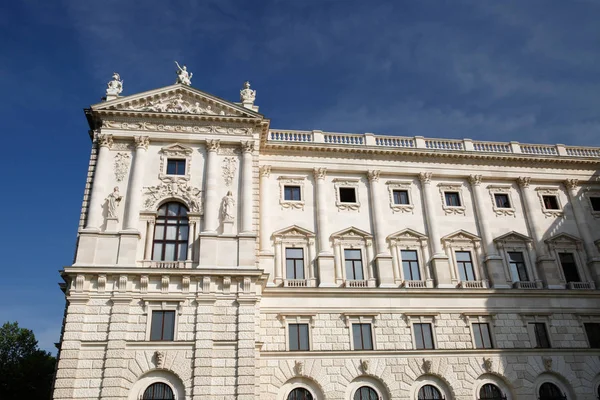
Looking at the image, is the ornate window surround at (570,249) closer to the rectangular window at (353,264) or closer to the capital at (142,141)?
the rectangular window at (353,264)

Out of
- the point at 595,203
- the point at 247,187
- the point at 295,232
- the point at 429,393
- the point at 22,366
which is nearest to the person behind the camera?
the point at 429,393

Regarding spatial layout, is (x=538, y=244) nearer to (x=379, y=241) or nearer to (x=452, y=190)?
(x=452, y=190)

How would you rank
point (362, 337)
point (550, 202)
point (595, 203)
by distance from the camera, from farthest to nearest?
point (595, 203), point (550, 202), point (362, 337)

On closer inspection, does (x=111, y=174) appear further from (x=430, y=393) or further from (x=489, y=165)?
(x=489, y=165)

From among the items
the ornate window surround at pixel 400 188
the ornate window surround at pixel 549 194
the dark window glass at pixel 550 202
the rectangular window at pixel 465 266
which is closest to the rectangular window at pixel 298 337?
the ornate window surround at pixel 400 188

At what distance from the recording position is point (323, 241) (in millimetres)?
34438

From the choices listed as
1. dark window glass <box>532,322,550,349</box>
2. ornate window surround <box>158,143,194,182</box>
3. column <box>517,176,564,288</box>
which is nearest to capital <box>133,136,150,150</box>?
ornate window surround <box>158,143,194,182</box>

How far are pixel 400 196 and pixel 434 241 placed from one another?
400 cm

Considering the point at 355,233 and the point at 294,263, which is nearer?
the point at 294,263

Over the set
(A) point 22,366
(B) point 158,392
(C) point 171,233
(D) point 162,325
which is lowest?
(B) point 158,392

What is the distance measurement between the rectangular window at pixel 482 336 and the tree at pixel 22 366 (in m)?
34.0

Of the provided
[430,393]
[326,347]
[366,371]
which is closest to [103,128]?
[326,347]

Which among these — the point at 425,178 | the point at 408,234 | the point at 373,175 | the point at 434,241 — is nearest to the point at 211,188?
the point at 373,175

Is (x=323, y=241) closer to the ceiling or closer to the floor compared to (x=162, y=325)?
closer to the ceiling
